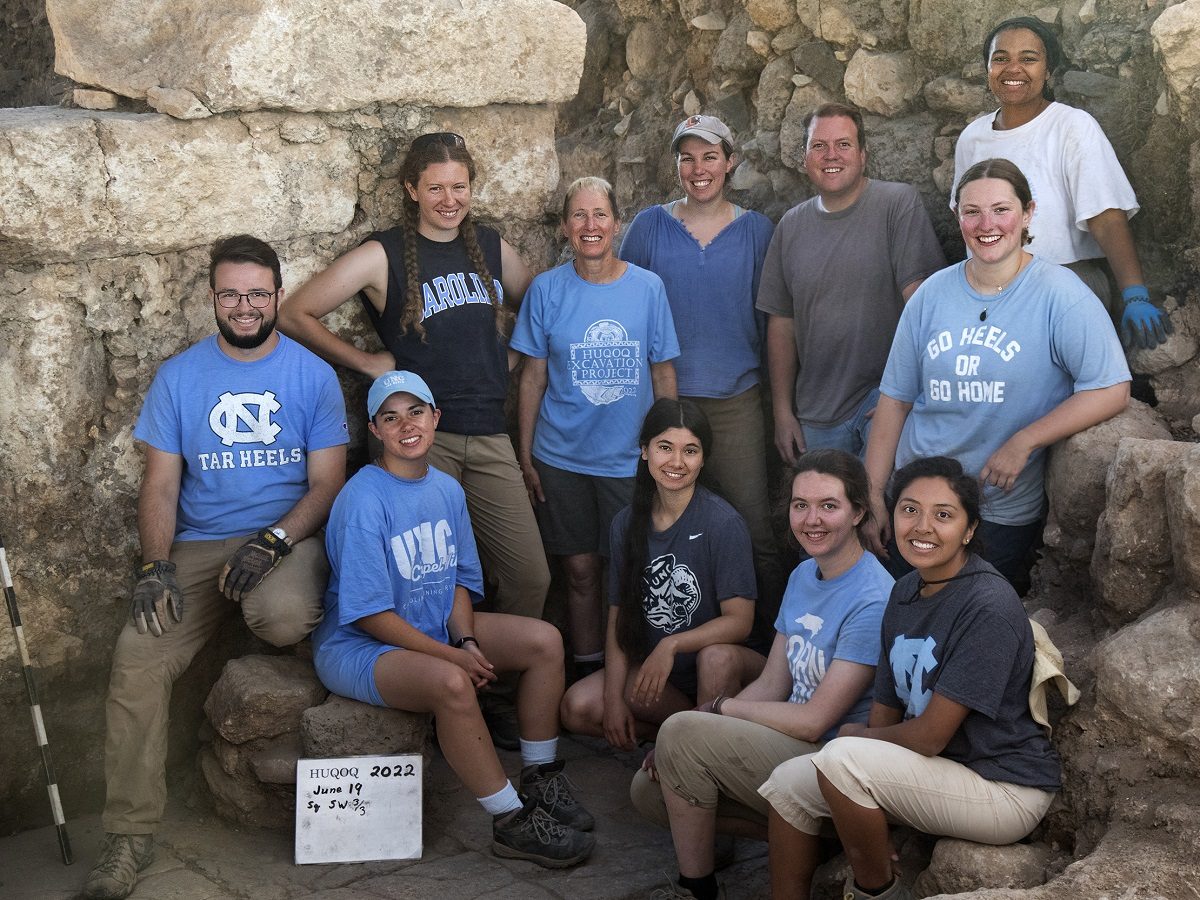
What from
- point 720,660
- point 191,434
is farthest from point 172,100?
point 720,660

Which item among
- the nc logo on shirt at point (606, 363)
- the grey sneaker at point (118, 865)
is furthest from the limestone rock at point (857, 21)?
the grey sneaker at point (118, 865)

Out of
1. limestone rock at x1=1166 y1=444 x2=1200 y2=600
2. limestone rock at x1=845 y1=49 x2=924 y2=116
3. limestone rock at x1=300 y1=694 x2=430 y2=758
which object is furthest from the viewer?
limestone rock at x1=845 y1=49 x2=924 y2=116

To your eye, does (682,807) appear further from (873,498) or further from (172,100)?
(172,100)

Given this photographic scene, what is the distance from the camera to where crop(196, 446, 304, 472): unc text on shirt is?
396 centimetres

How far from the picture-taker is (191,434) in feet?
13.0

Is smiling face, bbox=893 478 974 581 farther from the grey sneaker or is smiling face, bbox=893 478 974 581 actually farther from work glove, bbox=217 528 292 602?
the grey sneaker

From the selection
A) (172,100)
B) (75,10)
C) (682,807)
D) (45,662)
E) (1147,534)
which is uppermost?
(75,10)

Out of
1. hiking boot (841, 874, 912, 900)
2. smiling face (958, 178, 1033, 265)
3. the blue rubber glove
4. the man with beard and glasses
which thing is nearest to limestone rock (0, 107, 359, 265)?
the man with beard and glasses

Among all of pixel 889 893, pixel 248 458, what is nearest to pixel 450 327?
pixel 248 458

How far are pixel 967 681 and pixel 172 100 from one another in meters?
2.99

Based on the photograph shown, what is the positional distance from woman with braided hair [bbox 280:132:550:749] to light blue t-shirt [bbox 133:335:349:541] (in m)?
0.30

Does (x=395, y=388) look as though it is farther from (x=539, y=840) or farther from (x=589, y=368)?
(x=539, y=840)

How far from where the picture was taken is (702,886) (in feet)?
11.4

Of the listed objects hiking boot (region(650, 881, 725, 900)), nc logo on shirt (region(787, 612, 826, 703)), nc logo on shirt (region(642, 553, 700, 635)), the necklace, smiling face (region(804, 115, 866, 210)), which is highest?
smiling face (region(804, 115, 866, 210))
